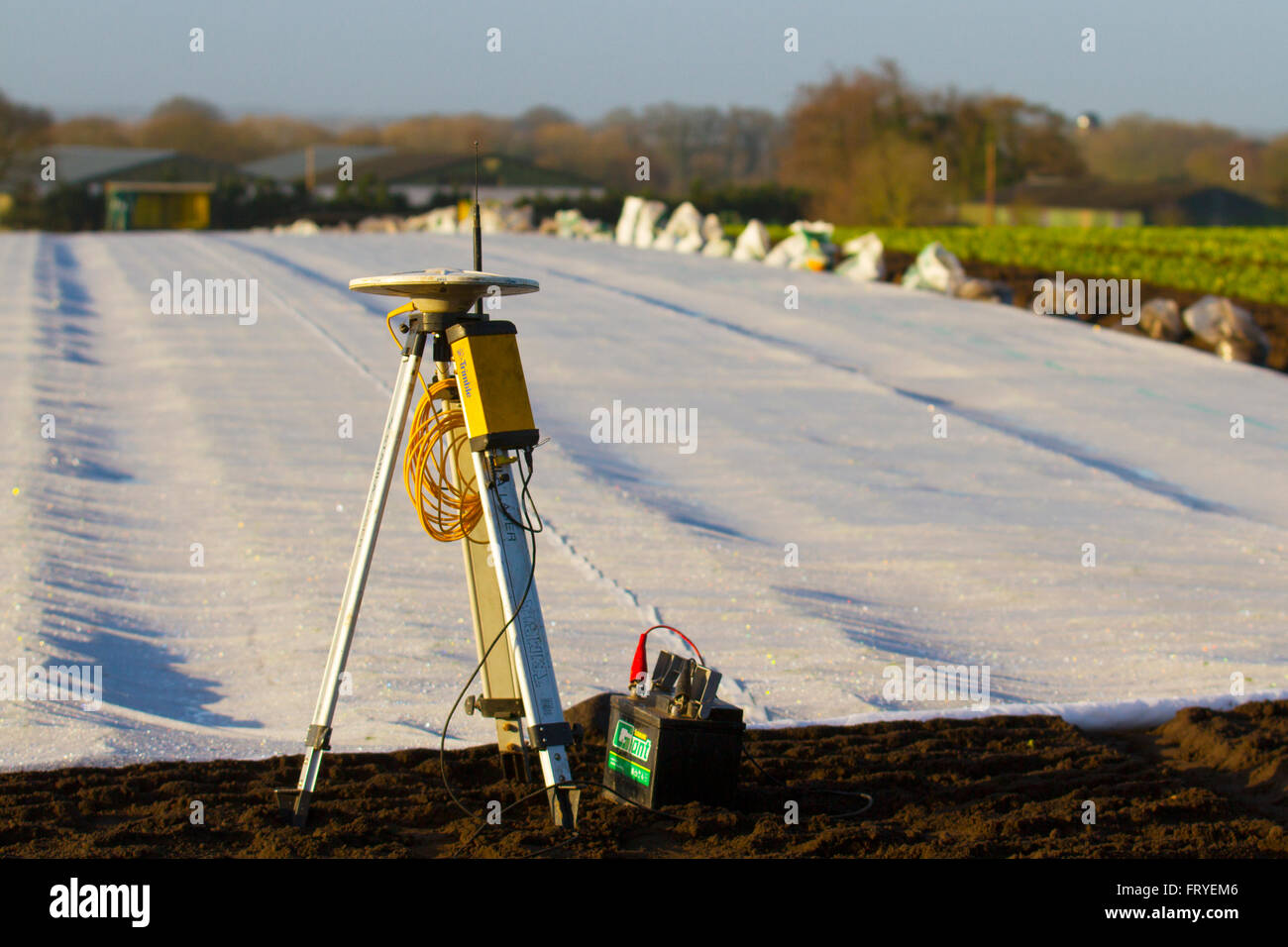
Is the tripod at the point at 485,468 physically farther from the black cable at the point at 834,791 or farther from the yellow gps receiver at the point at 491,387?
the black cable at the point at 834,791

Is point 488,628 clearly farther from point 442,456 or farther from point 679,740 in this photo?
point 679,740

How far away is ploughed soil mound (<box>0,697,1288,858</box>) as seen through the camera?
3.70 meters

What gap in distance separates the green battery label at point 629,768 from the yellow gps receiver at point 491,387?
989mm

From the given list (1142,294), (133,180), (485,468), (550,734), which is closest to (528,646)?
(550,734)

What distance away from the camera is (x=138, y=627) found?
614cm

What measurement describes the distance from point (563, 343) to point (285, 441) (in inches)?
183

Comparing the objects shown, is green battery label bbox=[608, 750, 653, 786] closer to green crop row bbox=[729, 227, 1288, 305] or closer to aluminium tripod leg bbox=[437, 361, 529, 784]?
aluminium tripod leg bbox=[437, 361, 529, 784]

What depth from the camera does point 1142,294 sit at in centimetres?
1741

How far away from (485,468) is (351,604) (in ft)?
1.76

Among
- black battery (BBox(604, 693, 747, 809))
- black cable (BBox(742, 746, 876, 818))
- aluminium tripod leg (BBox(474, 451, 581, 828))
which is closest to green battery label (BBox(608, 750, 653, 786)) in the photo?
black battery (BBox(604, 693, 747, 809))

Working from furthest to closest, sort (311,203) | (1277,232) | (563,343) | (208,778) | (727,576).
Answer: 1. (311,203)
2. (1277,232)
3. (563,343)
4. (727,576)
5. (208,778)

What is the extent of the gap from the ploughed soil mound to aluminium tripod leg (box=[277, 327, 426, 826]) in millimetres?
113
